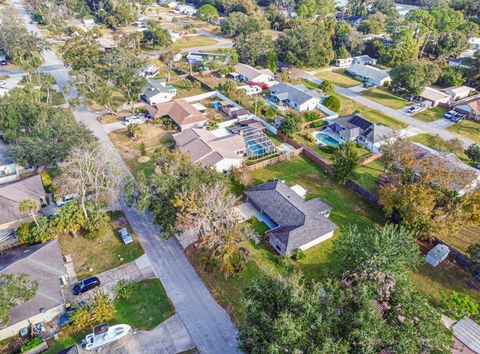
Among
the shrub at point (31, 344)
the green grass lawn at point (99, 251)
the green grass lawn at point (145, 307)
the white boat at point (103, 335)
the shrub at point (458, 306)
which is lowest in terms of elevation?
the green grass lawn at point (99, 251)

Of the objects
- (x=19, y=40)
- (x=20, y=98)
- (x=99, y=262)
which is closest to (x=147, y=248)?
(x=99, y=262)

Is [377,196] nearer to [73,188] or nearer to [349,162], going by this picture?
[349,162]

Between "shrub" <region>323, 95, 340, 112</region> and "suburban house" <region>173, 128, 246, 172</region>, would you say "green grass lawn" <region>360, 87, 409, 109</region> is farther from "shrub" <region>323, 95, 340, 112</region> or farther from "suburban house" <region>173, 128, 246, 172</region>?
"suburban house" <region>173, 128, 246, 172</region>

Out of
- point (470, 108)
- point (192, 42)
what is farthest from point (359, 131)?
point (192, 42)

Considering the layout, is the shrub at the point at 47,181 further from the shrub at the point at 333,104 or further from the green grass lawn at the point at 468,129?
the green grass lawn at the point at 468,129

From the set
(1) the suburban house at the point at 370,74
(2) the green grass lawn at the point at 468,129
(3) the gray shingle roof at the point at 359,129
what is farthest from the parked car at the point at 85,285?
(1) the suburban house at the point at 370,74

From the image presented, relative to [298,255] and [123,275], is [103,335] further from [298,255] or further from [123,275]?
[298,255]

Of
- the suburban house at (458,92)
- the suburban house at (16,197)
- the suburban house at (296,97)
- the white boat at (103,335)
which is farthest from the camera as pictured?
the suburban house at (458,92)
